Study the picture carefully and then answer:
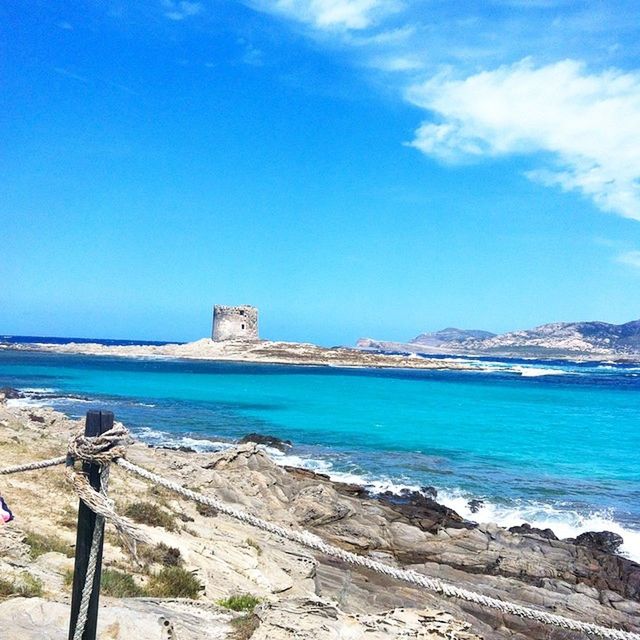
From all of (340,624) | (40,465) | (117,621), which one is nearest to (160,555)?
(117,621)

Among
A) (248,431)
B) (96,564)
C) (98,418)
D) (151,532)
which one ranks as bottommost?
(248,431)

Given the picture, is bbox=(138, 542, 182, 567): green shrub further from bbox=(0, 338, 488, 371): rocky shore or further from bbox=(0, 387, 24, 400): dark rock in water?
bbox=(0, 338, 488, 371): rocky shore

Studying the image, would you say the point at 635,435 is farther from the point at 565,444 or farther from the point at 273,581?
the point at 273,581

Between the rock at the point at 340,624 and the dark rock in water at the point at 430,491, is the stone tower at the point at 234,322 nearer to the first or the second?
the dark rock in water at the point at 430,491

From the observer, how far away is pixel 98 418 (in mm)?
3730

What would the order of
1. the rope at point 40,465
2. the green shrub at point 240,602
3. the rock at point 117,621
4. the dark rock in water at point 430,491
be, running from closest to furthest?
the rope at point 40,465
the rock at point 117,621
the green shrub at point 240,602
the dark rock in water at point 430,491

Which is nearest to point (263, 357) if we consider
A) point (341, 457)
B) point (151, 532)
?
point (341, 457)

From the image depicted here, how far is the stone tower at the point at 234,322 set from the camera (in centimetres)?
9325

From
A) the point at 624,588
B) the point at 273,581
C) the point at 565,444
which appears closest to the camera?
the point at 273,581

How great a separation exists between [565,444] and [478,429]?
5.45 m

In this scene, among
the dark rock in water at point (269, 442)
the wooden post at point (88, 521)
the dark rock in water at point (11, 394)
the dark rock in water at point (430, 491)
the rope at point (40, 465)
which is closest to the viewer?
the wooden post at point (88, 521)

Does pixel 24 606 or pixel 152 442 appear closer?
pixel 24 606

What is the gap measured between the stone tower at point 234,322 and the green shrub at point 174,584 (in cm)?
8623

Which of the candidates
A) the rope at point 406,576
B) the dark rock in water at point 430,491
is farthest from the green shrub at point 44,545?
the dark rock in water at point 430,491
